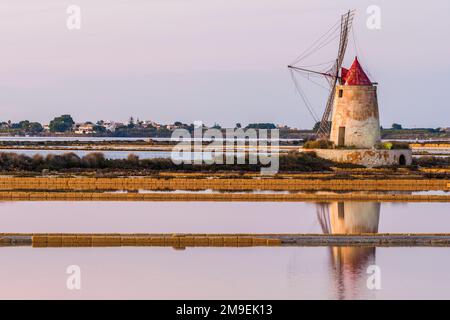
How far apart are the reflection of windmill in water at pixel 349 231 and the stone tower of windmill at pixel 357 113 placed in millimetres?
9824

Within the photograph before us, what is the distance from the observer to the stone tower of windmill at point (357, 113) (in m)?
32.2

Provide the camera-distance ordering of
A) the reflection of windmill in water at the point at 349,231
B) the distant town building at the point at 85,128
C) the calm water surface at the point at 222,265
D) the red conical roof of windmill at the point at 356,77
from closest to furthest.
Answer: the calm water surface at the point at 222,265 → the reflection of windmill in water at the point at 349,231 → the red conical roof of windmill at the point at 356,77 → the distant town building at the point at 85,128

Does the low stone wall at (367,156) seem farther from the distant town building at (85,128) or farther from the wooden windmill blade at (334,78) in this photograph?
the distant town building at (85,128)

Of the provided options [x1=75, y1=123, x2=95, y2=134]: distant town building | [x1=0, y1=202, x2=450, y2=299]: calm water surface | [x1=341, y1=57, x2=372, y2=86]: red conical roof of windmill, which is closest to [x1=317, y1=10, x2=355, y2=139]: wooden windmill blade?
[x1=341, y1=57, x2=372, y2=86]: red conical roof of windmill

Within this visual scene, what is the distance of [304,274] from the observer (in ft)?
42.3

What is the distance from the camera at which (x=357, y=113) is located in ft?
Result: 105

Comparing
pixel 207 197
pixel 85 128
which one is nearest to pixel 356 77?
pixel 207 197

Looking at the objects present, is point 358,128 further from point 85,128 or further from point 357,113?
point 85,128

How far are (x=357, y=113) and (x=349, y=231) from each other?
50.2 ft

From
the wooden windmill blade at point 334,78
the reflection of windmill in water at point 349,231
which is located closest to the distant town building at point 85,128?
the wooden windmill blade at point 334,78

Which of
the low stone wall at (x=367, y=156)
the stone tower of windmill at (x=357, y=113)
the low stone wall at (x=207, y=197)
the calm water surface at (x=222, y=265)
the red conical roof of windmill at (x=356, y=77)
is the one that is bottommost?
the calm water surface at (x=222, y=265)

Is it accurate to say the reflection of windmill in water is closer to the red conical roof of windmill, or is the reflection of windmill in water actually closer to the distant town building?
the red conical roof of windmill

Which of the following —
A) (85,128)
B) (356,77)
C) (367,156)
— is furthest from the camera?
(85,128)
